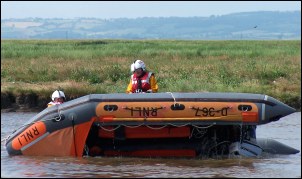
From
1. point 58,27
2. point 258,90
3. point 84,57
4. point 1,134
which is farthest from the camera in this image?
point 58,27

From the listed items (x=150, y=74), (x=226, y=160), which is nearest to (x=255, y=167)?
(x=226, y=160)

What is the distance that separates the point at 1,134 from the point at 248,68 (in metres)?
11.8

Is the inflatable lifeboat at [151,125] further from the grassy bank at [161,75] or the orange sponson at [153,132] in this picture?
the grassy bank at [161,75]

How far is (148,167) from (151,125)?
0.67 metres

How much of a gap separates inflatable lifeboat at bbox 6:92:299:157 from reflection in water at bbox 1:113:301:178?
Answer: 0.65ft

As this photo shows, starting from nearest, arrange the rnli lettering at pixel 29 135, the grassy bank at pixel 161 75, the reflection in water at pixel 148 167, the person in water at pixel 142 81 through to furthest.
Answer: the reflection in water at pixel 148 167 → the rnli lettering at pixel 29 135 → the person in water at pixel 142 81 → the grassy bank at pixel 161 75

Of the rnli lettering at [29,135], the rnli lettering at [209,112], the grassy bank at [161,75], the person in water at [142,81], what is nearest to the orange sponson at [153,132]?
the rnli lettering at [209,112]

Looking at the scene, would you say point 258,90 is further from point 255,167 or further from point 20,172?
point 20,172

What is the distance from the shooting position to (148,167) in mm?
12422

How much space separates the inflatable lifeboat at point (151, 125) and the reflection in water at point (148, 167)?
20cm

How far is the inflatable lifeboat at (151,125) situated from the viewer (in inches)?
491

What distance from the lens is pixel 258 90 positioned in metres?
22.6

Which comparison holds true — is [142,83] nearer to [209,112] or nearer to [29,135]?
[209,112]

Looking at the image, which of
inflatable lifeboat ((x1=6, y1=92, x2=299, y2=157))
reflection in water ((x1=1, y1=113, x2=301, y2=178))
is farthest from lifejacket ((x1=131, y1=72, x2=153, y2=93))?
reflection in water ((x1=1, y1=113, x2=301, y2=178))
